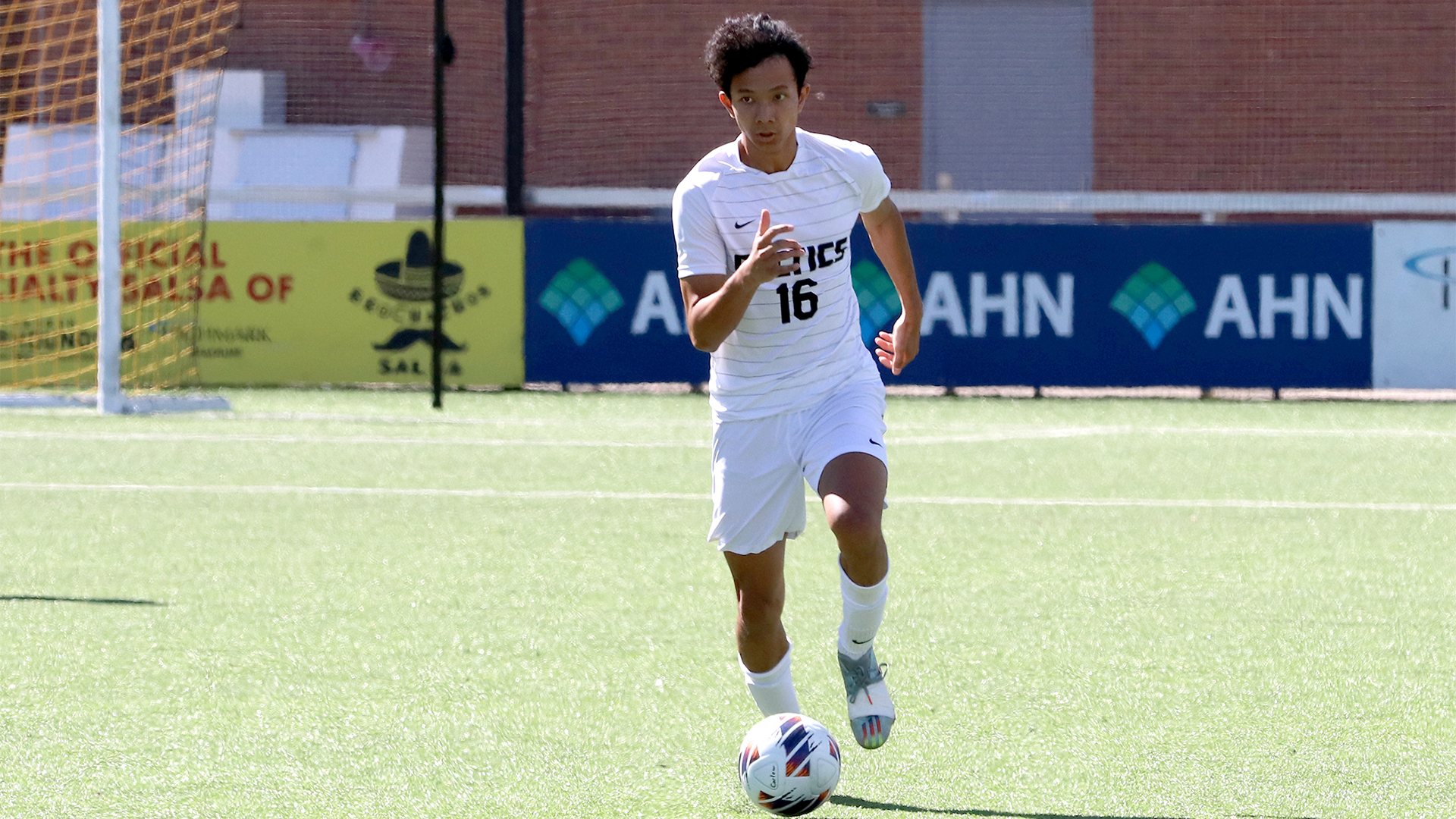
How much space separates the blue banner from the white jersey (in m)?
12.1

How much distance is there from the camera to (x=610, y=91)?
2519 cm

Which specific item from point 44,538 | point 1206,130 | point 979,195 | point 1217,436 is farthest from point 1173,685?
point 1206,130

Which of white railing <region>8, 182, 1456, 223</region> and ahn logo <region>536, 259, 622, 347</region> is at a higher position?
white railing <region>8, 182, 1456, 223</region>

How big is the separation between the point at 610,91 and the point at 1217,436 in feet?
41.8

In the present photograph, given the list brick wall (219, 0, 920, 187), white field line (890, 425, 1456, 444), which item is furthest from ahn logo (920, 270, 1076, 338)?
brick wall (219, 0, 920, 187)

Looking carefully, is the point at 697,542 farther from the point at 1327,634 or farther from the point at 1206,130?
the point at 1206,130

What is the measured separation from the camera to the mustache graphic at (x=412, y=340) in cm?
1783

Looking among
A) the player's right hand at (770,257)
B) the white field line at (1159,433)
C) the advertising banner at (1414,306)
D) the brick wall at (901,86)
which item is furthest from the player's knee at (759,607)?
the brick wall at (901,86)

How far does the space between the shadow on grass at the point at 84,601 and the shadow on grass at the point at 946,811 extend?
3.81 m

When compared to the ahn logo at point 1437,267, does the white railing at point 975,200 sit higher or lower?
higher

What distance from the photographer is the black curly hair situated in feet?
15.3

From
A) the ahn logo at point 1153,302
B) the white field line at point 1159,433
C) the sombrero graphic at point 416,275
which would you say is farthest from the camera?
the sombrero graphic at point 416,275

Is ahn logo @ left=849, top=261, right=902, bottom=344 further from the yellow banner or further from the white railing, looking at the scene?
the yellow banner

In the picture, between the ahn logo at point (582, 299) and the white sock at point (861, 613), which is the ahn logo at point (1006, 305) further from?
the white sock at point (861, 613)
